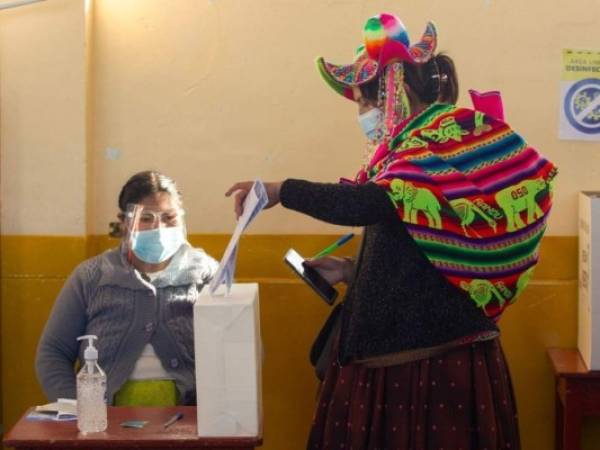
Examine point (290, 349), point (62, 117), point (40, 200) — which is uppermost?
point (62, 117)

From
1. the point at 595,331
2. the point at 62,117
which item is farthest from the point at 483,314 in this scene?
the point at 62,117

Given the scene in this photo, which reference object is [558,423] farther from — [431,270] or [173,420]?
[173,420]

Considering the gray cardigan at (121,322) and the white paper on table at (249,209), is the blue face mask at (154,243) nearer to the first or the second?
the gray cardigan at (121,322)

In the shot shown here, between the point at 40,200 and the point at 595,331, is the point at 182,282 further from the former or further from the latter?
the point at 595,331

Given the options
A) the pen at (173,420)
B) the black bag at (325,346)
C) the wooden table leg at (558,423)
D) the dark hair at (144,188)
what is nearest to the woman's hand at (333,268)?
the black bag at (325,346)

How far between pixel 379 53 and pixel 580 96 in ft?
3.69

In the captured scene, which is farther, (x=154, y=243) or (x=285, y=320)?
(x=285, y=320)

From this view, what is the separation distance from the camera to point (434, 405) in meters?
2.60

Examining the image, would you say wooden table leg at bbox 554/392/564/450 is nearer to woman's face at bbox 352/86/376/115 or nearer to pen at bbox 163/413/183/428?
woman's face at bbox 352/86/376/115

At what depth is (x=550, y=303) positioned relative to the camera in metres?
3.67

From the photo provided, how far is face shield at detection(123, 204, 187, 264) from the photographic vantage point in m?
3.17

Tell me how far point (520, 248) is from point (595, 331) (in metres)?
0.88

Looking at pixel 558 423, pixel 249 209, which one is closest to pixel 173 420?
pixel 249 209

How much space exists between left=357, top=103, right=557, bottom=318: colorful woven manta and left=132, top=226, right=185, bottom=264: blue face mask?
0.82 meters
